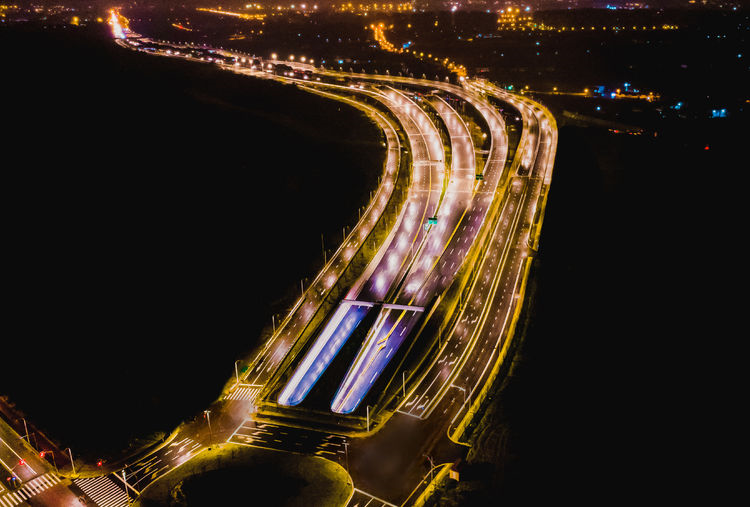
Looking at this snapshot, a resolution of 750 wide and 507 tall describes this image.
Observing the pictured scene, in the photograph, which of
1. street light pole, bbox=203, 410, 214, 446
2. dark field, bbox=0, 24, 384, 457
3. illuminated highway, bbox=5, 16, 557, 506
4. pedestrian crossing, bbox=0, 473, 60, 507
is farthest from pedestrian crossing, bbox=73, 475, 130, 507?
street light pole, bbox=203, 410, 214, 446

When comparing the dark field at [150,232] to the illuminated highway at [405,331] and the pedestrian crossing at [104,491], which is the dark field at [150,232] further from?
the illuminated highway at [405,331]

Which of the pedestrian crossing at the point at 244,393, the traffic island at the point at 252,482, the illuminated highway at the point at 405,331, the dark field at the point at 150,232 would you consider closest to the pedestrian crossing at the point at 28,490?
the illuminated highway at the point at 405,331

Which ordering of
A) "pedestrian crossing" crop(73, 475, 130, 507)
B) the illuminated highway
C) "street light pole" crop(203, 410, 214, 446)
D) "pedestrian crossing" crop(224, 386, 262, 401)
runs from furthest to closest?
"pedestrian crossing" crop(224, 386, 262, 401) < "street light pole" crop(203, 410, 214, 446) < the illuminated highway < "pedestrian crossing" crop(73, 475, 130, 507)

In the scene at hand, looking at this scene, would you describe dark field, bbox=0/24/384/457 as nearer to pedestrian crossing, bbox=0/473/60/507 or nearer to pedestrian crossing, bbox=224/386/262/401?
pedestrian crossing, bbox=224/386/262/401

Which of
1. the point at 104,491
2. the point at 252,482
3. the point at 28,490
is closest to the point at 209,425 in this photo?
the point at 252,482

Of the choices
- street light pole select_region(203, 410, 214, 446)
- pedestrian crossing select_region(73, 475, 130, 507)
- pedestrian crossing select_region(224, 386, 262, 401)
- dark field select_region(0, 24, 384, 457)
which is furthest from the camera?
dark field select_region(0, 24, 384, 457)

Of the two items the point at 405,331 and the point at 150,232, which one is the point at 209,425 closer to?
the point at 405,331

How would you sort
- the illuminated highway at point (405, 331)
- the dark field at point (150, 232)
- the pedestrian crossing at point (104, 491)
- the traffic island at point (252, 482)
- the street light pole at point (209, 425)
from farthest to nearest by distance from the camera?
the dark field at point (150, 232) → the street light pole at point (209, 425) → the illuminated highway at point (405, 331) → the pedestrian crossing at point (104, 491) → the traffic island at point (252, 482)
